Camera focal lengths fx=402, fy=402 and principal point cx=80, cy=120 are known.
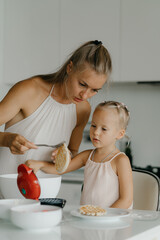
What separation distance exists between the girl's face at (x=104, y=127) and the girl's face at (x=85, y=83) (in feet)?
0.36

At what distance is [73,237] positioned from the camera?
993mm

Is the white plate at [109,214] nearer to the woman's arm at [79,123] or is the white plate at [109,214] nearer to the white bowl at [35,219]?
the white bowl at [35,219]

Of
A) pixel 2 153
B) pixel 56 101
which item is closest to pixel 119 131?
pixel 56 101

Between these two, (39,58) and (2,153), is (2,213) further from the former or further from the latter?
(39,58)

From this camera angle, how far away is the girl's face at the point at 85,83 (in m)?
1.78

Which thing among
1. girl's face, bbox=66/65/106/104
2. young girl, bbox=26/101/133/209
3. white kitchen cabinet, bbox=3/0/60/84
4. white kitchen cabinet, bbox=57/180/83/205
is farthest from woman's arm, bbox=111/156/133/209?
white kitchen cabinet, bbox=3/0/60/84

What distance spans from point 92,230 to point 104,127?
812 mm

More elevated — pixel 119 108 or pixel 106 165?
pixel 119 108

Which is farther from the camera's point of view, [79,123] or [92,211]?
[79,123]

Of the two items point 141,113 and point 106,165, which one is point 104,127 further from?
point 141,113

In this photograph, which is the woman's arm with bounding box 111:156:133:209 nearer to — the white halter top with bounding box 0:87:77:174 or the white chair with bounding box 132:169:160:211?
the white chair with bounding box 132:169:160:211

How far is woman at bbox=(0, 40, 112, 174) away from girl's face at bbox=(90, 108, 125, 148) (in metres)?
0.11

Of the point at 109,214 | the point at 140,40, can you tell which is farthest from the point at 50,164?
the point at 140,40

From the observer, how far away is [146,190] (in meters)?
1.85
